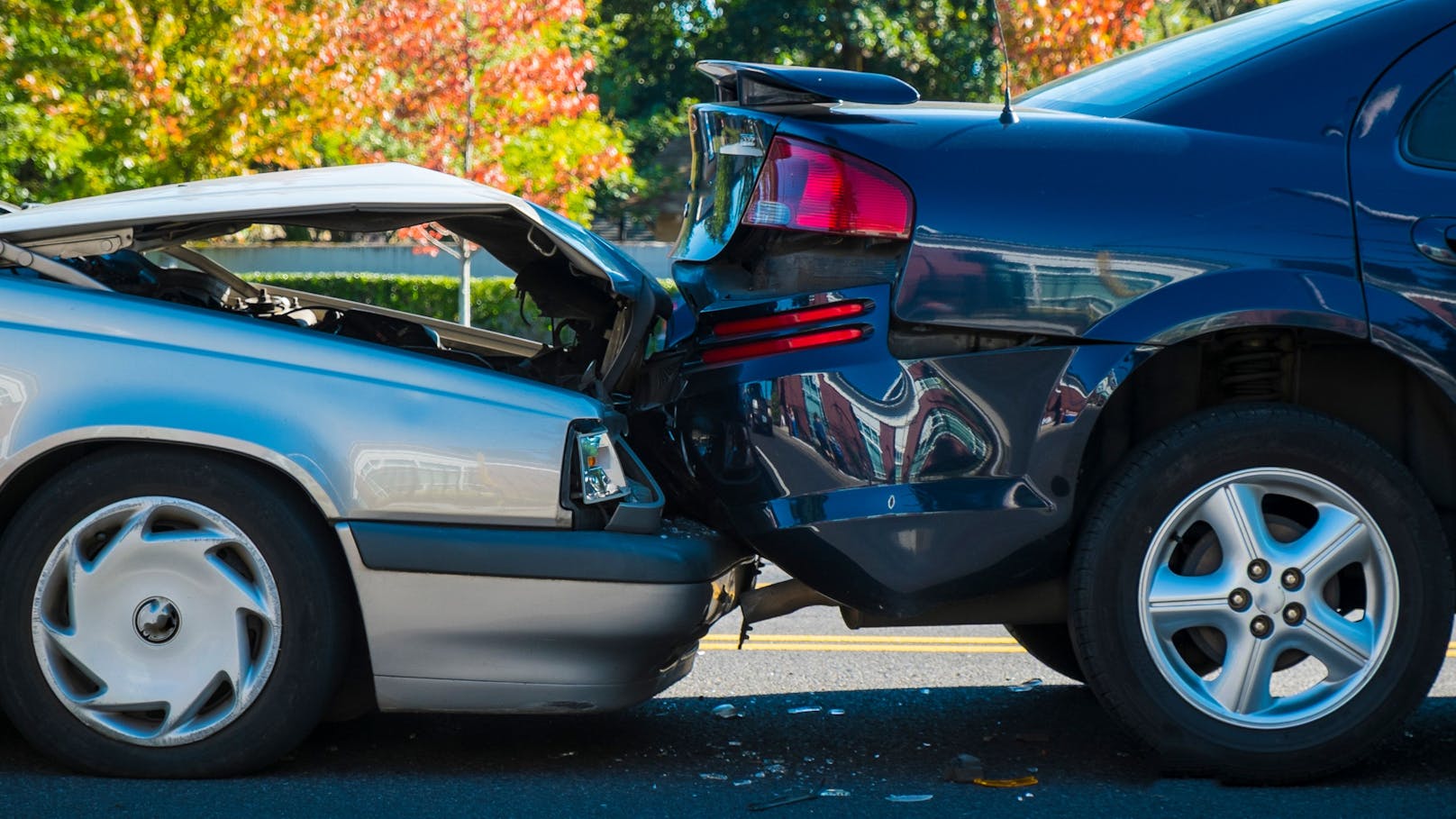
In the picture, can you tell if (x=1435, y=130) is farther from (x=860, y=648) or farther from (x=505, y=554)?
(x=860, y=648)

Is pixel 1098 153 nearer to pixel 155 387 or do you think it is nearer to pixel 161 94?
pixel 155 387

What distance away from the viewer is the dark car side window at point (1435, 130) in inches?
134

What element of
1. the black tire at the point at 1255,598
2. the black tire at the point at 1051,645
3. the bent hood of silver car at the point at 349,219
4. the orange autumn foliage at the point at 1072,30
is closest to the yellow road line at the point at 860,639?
the black tire at the point at 1051,645

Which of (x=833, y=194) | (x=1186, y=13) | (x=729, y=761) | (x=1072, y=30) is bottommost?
(x=729, y=761)

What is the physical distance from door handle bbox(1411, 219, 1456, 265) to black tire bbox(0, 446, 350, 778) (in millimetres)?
2439

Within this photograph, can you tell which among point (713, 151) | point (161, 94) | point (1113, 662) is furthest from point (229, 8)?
point (1113, 662)

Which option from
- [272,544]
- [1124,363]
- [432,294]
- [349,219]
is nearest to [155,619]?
[272,544]

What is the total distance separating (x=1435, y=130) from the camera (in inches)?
135

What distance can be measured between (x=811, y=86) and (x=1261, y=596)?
147 centimetres

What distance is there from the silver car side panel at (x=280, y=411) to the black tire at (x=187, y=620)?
0.08 meters

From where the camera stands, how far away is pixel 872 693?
4.46 metres

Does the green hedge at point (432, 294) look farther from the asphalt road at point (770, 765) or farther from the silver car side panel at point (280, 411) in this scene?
the silver car side panel at point (280, 411)

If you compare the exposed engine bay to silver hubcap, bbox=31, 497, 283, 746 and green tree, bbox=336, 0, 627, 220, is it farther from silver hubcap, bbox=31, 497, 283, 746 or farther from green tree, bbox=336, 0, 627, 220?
A: green tree, bbox=336, 0, 627, 220

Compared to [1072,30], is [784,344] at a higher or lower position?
lower
